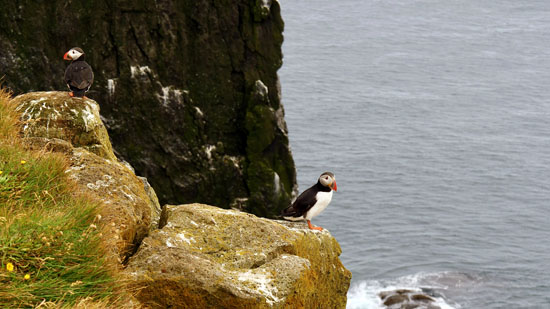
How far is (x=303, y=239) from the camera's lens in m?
12.2

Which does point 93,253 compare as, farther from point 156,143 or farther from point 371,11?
point 371,11

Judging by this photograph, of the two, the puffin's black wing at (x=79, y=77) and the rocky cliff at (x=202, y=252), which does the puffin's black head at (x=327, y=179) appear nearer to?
the rocky cliff at (x=202, y=252)

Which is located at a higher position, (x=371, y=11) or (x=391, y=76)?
(x=371, y=11)

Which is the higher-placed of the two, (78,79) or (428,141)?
(78,79)

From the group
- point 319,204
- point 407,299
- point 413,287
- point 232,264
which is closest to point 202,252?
point 232,264

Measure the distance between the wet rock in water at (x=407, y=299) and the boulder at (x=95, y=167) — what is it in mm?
46327

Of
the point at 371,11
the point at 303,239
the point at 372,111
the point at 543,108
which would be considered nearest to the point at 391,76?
the point at 372,111

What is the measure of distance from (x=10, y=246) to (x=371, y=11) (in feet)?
529

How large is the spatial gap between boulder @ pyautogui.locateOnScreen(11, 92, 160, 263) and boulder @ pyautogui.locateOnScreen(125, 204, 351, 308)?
381 mm

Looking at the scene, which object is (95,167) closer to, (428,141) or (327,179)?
(327,179)

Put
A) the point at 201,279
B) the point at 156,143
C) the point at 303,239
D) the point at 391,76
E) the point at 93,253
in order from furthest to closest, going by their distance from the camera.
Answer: the point at 391,76, the point at 156,143, the point at 303,239, the point at 201,279, the point at 93,253

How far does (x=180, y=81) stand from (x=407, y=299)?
2860cm

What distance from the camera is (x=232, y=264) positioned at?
35.1 ft

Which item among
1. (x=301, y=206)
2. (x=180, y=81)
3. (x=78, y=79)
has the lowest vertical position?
(x=180, y=81)
